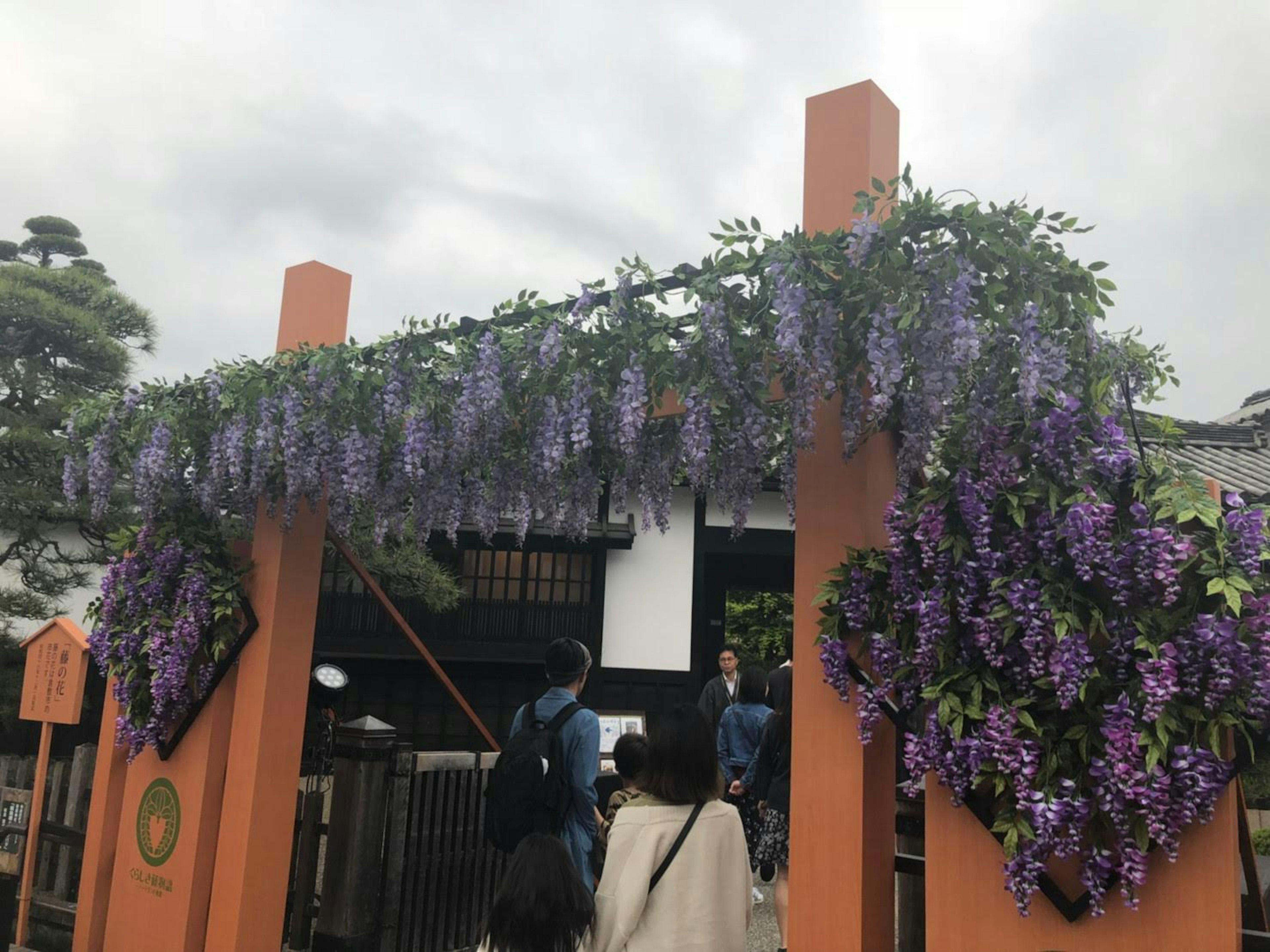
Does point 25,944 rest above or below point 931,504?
below

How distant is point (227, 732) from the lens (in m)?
4.82

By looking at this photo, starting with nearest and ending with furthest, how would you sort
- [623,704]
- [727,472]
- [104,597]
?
1. [727,472]
2. [104,597]
3. [623,704]

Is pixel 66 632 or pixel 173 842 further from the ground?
pixel 66 632

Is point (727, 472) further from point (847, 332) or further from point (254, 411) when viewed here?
point (254, 411)

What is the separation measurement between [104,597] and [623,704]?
340 inches

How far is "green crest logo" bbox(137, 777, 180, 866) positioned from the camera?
4773 mm

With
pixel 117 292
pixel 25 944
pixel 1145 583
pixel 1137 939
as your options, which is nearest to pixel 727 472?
pixel 1145 583

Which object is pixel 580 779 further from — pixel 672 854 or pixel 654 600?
pixel 654 600

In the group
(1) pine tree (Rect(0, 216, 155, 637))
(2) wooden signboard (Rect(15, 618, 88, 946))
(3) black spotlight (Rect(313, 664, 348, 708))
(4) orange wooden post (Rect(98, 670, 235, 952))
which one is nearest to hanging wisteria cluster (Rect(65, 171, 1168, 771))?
(4) orange wooden post (Rect(98, 670, 235, 952))

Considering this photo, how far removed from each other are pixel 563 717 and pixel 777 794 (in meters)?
1.52

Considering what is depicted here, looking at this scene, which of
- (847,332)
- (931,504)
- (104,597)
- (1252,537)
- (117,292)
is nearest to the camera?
(1252,537)

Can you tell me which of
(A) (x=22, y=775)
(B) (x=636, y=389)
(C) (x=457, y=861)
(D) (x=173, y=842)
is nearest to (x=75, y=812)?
(A) (x=22, y=775)

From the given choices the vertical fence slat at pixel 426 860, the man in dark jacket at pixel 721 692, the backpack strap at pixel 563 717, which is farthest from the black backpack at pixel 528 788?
the man in dark jacket at pixel 721 692

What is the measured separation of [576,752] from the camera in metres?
3.59
